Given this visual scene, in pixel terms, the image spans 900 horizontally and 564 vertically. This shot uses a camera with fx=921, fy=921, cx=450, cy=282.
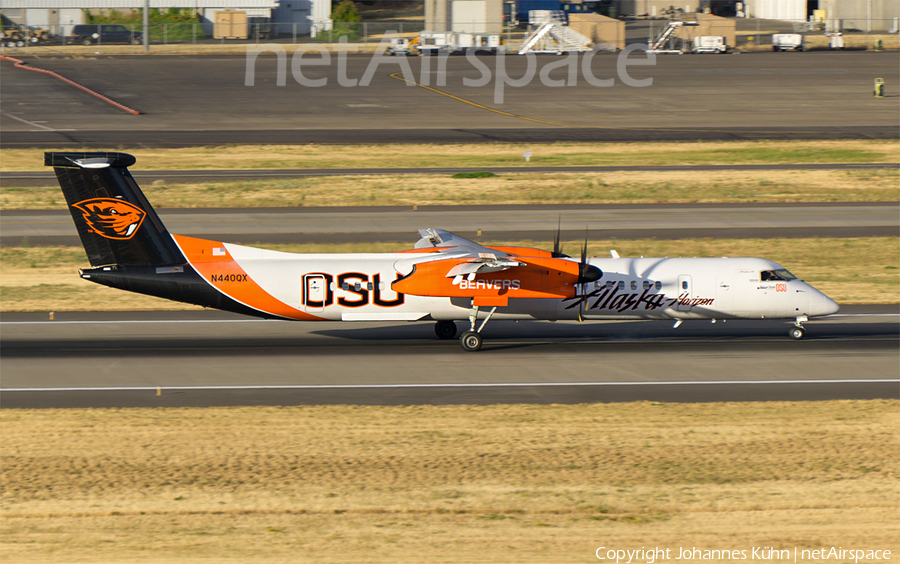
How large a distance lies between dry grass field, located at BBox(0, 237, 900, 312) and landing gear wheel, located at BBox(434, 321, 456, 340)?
32.9 ft

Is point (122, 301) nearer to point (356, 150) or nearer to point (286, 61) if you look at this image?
point (356, 150)

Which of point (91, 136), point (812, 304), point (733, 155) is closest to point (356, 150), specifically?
point (91, 136)

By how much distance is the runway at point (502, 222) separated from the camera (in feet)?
143

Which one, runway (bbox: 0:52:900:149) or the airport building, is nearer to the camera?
runway (bbox: 0:52:900:149)

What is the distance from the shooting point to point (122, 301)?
34125 millimetres

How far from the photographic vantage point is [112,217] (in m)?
26.8

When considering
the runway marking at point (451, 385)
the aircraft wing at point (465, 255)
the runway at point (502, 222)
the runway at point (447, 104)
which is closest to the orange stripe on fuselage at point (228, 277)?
the runway marking at point (451, 385)

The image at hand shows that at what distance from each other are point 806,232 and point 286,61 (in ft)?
237

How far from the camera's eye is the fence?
111875 millimetres

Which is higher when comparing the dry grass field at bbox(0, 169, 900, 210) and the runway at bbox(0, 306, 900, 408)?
the dry grass field at bbox(0, 169, 900, 210)

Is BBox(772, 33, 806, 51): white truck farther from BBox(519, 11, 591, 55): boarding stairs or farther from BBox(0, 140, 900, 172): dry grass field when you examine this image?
BBox(0, 140, 900, 172): dry grass field

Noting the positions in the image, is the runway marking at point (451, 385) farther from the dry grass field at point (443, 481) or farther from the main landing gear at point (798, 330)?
the main landing gear at point (798, 330)

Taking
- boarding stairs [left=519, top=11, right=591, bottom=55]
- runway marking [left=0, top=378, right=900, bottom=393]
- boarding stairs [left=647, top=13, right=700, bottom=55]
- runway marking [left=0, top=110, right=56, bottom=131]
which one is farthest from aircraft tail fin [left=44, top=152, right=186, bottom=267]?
boarding stairs [left=647, top=13, right=700, bottom=55]

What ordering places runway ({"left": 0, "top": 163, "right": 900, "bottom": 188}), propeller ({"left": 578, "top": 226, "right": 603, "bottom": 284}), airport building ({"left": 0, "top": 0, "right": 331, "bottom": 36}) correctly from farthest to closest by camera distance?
1. airport building ({"left": 0, "top": 0, "right": 331, "bottom": 36})
2. runway ({"left": 0, "top": 163, "right": 900, "bottom": 188})
3. propeller ({"left": 578, "top": 226, "right": 603, "bottom": 284})
